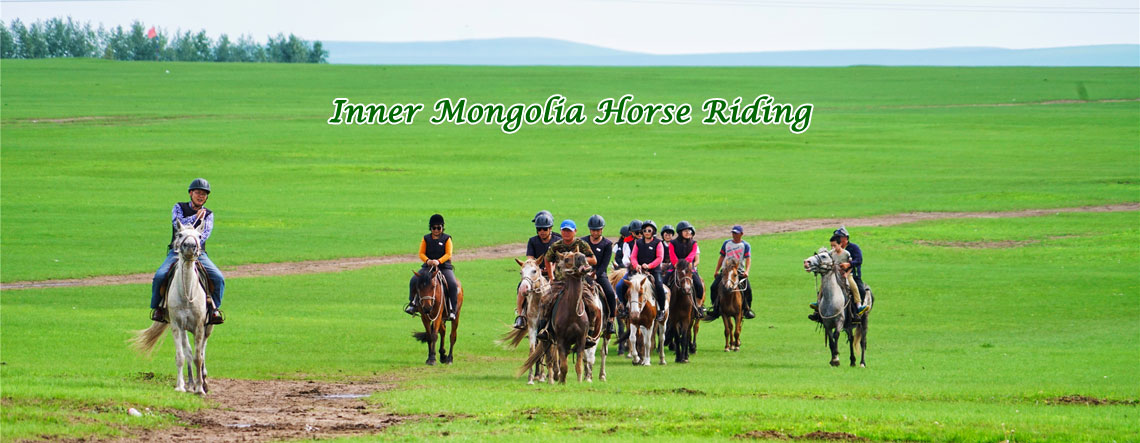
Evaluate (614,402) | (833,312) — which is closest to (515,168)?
(833,312)

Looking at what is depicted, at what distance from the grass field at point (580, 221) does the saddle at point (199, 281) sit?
1499 millimetres

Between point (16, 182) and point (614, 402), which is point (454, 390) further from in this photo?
point (16, 182)

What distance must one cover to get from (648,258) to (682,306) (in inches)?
62.4

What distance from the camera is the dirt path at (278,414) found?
13906 millimetres

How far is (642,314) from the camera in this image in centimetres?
2130

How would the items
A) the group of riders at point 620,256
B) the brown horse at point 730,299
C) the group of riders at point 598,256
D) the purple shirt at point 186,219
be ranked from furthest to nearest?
1. the brown horse at point 730,299
2. the group of riders at point 620,256
3. the group of riders at point 598,256
4. the purple shirt at point 186,219

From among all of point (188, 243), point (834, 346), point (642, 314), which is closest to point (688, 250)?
point (642, 314)

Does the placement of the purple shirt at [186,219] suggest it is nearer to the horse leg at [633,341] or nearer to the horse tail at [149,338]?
the horse tail at [149,338]

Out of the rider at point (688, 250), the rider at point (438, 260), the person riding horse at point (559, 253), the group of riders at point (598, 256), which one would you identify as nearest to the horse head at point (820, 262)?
the group of riders at point (598, 256)

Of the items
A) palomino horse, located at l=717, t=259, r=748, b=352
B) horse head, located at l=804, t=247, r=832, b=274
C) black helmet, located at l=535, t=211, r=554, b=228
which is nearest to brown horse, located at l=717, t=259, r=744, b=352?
palomino horse, located at l=717, t=259, r=748, b=352

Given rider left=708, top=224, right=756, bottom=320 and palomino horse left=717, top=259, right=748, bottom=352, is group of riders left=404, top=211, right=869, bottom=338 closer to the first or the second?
rider left=708, top=224, right=756, bottom=320

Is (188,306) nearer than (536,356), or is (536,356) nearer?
(188,306)

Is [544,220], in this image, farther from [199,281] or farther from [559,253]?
[199,281]

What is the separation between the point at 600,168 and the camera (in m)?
69.2
